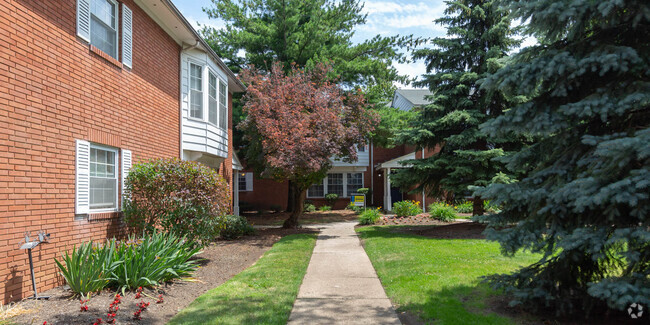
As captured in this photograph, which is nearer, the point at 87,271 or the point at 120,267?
the point at 87,271

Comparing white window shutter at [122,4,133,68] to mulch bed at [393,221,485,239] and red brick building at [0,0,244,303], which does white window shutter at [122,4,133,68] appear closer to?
red brick building at [0,0,244,303]

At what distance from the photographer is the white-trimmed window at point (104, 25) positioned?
7902 mm

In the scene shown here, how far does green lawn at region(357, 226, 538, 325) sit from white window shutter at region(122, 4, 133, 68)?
6.74 m

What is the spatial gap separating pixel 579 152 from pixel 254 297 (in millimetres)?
4611

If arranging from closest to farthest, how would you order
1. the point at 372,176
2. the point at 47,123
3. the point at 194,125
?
the point at 47,123 → the point at 194,125 → the point at 372,176

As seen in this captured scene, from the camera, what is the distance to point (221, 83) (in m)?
14.3

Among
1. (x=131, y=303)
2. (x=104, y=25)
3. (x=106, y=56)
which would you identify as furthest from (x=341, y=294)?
(x=104, y=25)

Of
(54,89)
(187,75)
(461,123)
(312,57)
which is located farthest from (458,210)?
(54,89)

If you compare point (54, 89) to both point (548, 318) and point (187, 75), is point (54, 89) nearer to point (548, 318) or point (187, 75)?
point (187, 75)

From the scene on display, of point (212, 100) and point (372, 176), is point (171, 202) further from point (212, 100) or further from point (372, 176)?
point (372, 176)

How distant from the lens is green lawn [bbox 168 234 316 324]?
5.22m

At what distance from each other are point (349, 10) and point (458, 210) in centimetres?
1228

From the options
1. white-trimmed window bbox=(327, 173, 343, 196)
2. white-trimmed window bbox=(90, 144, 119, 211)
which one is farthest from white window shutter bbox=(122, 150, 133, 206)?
white-trimmed window bbox=(327, 173, 343, 196)

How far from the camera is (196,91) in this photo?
488 inches
